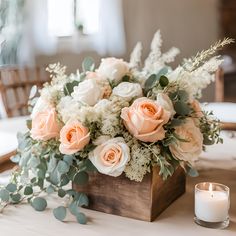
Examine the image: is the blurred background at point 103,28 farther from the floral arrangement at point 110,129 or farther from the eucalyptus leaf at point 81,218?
the eucalyptus leaf at point 81,218

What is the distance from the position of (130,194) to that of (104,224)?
0.09m

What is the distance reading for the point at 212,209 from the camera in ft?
3.28

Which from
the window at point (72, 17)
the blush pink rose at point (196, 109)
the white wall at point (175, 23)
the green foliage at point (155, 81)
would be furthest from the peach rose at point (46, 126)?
the white wall at point (175, 23)

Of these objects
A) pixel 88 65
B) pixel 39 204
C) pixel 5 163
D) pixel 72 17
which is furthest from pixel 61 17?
pixel 39 204

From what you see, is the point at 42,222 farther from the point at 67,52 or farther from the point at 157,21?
the point at 157,21

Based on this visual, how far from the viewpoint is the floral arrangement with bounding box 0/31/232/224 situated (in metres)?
1.00

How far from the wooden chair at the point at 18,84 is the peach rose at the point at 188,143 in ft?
4.56

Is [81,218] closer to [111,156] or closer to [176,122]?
[111,156]

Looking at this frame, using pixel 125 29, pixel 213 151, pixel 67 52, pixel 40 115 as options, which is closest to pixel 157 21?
pixel 125 29

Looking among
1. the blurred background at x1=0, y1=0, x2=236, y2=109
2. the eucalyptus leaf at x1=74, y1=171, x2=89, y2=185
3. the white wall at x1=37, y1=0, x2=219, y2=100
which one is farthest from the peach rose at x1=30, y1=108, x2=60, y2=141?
A: the white wall at x1=37, y1=0, x2=219, y2=100

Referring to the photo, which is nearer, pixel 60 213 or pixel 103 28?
pixel 60 213

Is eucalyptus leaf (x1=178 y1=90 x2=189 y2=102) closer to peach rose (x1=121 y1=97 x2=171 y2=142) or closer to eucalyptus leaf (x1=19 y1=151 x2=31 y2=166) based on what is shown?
peach rose (x1=121 y1=97 x2=171 y2=142)

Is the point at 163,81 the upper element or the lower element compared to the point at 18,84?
upper

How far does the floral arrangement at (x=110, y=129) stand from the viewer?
100cm
